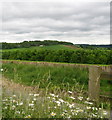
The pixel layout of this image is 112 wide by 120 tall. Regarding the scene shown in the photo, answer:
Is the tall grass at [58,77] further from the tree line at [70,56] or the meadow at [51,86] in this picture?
the tree line at [70,56]

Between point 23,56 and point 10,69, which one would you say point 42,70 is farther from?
point 23,56

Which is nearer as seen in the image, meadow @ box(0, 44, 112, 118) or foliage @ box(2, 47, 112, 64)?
meadow @ box(0, 44, 112, 118)

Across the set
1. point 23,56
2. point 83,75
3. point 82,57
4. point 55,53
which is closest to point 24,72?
point 83,75

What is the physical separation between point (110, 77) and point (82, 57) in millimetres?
8144

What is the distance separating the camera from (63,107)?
3.22m

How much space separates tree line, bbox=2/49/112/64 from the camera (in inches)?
440

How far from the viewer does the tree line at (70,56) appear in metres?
11.2

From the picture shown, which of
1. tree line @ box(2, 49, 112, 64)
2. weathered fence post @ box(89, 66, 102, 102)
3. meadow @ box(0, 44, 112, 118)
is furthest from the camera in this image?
tree line @ box(2, 49, 112, 64)

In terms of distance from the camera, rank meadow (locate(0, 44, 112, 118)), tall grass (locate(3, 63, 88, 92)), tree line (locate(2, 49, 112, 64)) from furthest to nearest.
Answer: tree line (locate(2, 49, 112, 64)) → tall grass (locate(3, 63, 88, 92)) → meadow (locate(0, 44, 112, 118))

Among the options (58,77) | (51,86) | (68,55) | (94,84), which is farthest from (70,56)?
(94,84)

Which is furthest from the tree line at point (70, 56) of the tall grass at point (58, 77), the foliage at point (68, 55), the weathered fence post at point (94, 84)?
the weathered fence post at point (94, 84)

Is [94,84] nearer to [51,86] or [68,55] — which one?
[51,86]

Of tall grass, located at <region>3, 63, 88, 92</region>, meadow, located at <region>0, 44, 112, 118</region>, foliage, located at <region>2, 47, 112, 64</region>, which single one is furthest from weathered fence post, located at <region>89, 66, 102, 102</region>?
foliage, located at <region>2, 47, 112, 64</region>

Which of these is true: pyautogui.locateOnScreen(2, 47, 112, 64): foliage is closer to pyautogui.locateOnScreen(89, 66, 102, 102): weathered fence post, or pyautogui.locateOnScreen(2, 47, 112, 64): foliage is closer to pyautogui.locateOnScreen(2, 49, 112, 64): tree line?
pyautogui.locateOnScreen(2, 49, 112, 64): tree line
